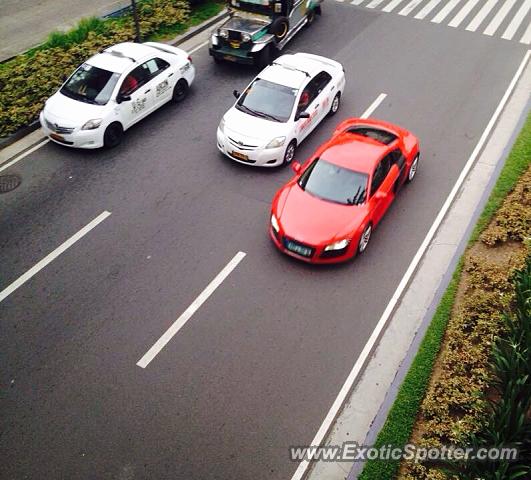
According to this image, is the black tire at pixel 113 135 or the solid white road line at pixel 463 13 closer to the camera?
the black tire at pixel 113 135

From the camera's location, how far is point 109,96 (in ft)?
→ 43.3

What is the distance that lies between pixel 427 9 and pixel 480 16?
6.60ft

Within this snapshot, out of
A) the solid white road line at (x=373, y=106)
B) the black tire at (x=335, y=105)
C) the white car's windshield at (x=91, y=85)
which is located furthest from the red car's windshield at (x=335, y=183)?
the white car's windshield at (x=91, y=85)

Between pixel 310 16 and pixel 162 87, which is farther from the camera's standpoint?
pixel 310 16

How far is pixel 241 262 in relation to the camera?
34.7ft

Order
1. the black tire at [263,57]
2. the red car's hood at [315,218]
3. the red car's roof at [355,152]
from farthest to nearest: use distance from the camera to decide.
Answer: the black tire at [263,57]
the red car's roof at [355,152]
the red car's hood at [315,218]

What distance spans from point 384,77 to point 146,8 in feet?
28.5

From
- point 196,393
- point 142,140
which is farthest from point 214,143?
point 196,393

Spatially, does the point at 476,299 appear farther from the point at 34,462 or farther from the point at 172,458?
the point at 34,462

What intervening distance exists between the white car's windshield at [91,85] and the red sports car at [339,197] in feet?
18.2

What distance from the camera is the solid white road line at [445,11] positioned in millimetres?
19906

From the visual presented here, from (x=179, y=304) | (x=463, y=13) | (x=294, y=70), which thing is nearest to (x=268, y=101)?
(x=294, y=70)

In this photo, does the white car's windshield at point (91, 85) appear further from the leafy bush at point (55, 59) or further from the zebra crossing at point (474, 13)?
the zebra crossing at point (474, 13)

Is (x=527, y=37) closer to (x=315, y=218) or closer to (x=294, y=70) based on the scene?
(x=294, y=70)
